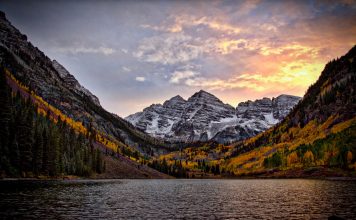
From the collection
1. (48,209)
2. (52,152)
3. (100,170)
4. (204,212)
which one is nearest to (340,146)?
(100,170)

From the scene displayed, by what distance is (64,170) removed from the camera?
151 meters

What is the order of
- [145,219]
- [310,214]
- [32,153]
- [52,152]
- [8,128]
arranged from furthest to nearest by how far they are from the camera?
1. [52,152]
2. [32,153]
3. [8,128]
4. [310,214]
5. [145,219]

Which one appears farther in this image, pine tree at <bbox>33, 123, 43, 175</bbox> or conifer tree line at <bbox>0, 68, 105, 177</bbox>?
pine tree at <bbox>33, 123, 43, 175</bbox>

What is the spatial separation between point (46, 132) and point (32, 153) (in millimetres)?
16975

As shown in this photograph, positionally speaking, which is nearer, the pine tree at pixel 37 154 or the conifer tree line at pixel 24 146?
the conifer tree line at pixel 24 146

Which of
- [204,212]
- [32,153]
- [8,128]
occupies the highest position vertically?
[8,128]

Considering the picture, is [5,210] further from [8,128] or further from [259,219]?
[8,128]

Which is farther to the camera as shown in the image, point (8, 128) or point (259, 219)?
point (8, 128)

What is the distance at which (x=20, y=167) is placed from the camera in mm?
111188

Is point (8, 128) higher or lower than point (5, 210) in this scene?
higher

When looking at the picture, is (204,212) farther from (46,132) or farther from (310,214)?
(46,132)

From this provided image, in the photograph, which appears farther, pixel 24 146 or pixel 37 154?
pixel 37 154

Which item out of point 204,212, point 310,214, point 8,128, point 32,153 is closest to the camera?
point 310,214

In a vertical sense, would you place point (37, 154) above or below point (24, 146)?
below
